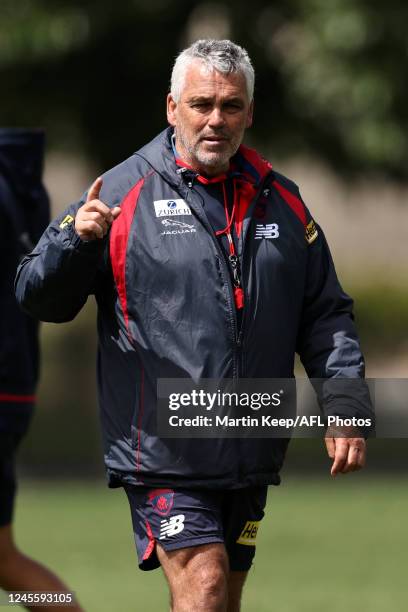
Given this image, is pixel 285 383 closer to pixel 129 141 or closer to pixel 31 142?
pixel 31 142

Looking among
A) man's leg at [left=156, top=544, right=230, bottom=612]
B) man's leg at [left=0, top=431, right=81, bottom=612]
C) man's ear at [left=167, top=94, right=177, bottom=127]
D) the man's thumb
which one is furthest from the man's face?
man's leg at [left=0, top=431, right=81, bottom=612]

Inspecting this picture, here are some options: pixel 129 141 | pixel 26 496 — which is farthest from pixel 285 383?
pixel 129 141

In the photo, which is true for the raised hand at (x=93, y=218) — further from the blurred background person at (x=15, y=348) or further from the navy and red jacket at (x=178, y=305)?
the blurred background person at (x=15, y=348)

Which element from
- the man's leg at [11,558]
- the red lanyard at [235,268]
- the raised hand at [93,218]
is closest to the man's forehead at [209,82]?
the red lanyard at [235,268]

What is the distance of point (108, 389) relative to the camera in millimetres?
5871

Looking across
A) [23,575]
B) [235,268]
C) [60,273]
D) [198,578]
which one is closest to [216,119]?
[235,268]

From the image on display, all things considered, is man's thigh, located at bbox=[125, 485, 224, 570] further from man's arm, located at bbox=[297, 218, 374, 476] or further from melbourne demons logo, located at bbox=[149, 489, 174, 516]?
man's arm, located at bbox=[297, 218, 374, 476]

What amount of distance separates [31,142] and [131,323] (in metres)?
2.75

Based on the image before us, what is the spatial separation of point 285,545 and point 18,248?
15.2 feet

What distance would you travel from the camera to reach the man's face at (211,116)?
5.83 m

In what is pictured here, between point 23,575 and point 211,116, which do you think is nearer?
point 211,116

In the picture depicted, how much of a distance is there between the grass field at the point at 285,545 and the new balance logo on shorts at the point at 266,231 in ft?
11.4

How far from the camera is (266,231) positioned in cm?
589

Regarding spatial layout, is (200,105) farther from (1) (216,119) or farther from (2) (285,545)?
(2) (285,545)
